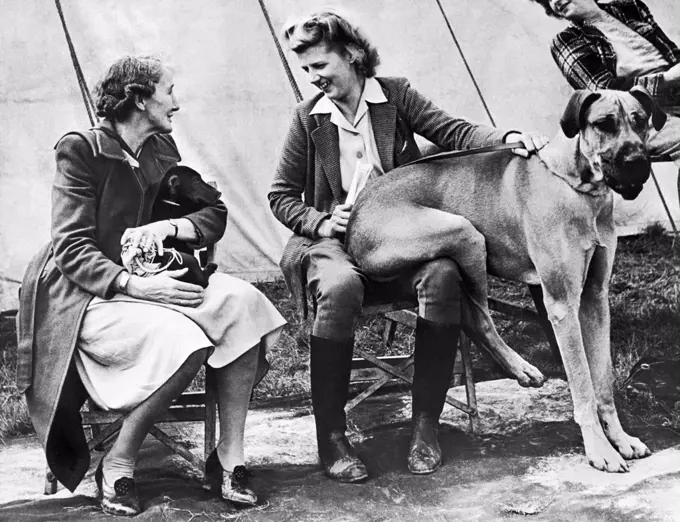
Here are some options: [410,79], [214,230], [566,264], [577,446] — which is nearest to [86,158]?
[214,230]

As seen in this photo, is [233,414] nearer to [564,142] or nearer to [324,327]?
[324,327]

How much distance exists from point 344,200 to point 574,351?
887 millimetres

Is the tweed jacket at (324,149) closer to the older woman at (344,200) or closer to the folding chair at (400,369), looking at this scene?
the older woman at (344,200)

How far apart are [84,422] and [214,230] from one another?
2.28ft

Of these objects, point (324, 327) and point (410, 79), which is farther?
point (410, 79)

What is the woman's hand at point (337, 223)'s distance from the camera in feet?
9.66

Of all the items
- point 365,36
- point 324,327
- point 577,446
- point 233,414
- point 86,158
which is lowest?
point 577,446

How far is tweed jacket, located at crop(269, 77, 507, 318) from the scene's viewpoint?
9.86ft

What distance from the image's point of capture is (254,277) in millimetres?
3475

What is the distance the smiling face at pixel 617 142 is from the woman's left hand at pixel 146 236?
1.26 meters

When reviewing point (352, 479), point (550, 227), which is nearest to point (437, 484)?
point (352, 479)

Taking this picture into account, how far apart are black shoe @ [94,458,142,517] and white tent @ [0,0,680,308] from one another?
985mm

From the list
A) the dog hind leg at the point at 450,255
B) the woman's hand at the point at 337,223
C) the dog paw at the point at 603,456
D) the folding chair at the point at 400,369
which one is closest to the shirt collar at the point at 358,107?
the woman's hand at the point at 337,223

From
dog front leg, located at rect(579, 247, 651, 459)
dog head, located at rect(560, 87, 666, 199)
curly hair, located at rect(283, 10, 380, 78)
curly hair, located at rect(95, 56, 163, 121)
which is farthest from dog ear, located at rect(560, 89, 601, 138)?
curly hair, located at rect(95, 56, 163, 121)
